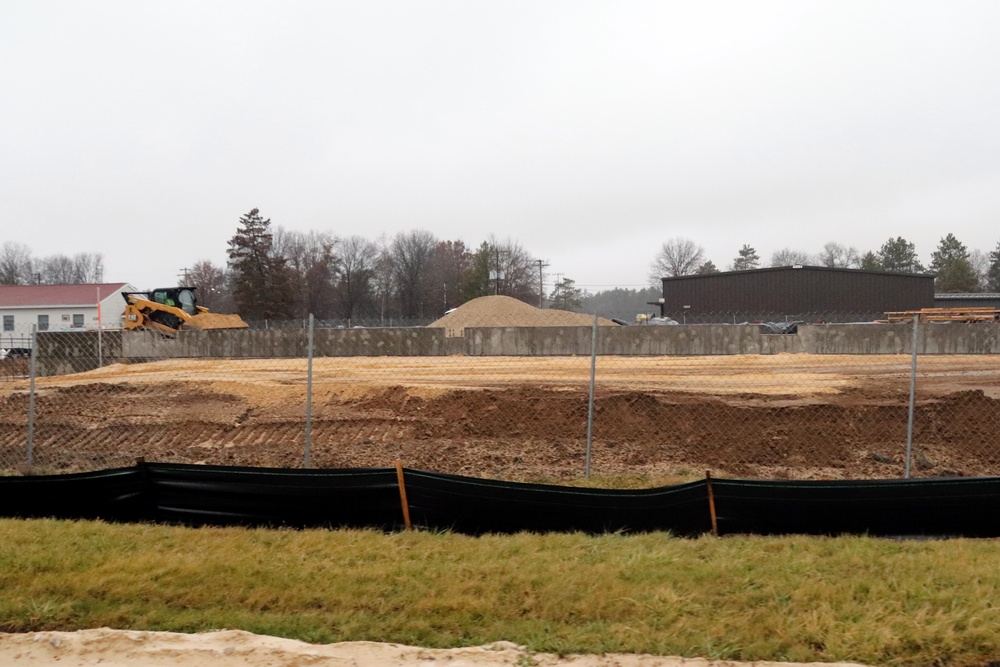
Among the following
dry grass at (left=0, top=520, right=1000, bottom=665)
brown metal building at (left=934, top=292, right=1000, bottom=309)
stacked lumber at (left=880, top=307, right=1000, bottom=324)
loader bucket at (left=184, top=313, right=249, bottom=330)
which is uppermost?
brown metal building at (left=934, top=292, right=1000, bottom=309)

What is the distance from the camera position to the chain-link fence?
1036 centimetres

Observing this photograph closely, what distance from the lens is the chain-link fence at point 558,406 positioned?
10359 millimetres

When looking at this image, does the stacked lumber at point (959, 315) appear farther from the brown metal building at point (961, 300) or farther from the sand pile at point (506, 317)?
the brown metal building at point (961, 300)

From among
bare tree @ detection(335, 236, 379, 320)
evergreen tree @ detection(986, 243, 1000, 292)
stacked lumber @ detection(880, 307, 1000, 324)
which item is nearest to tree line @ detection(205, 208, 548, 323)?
bare tree @ detection(335, 236, 379, 320)

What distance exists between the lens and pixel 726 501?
5.98 metres

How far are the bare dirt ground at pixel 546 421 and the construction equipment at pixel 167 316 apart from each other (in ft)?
→ 34.4

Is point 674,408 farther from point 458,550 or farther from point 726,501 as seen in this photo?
point 458,550

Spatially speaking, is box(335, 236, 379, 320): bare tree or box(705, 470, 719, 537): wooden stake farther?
box(335, 236, 379, 320): bare tree

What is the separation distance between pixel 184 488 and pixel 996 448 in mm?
11551

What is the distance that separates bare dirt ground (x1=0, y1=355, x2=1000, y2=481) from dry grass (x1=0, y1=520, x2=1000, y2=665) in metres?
3.41

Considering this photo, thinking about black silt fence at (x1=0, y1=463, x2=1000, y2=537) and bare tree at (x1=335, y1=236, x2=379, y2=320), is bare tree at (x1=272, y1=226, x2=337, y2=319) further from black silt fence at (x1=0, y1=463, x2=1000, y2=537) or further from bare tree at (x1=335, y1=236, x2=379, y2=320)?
black silt fence at (x1=0, y1=463, x2=1000, y2=537)

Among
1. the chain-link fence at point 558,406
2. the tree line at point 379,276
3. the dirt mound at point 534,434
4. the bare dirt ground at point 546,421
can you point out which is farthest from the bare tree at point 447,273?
the dirt mound at point 534,434

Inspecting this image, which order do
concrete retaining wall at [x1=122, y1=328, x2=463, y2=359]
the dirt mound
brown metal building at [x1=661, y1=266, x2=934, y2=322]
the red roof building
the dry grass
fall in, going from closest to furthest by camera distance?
the dry grass → the dirt mound → concrete retaining wall at [x1=122, y1=328, x2=463, y2=359] → brown metal building at [x1=661, y1=266, x2=934, y2=322] → the red roof building

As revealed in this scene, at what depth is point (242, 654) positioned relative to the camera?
3.84 m
